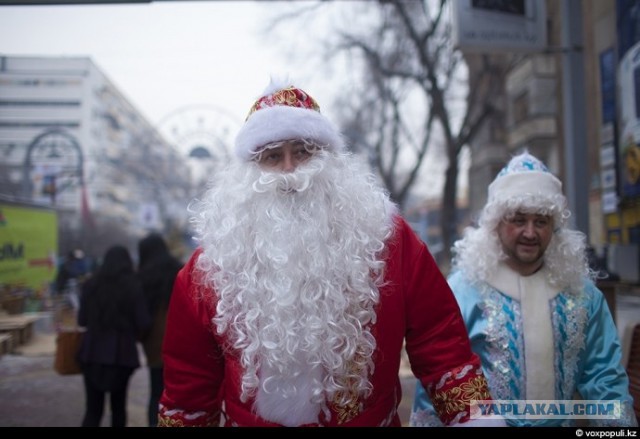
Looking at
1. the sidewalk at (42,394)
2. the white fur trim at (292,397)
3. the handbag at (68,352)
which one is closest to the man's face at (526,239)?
the white fur trim at (292,397)

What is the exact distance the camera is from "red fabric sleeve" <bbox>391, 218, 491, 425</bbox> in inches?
65.1

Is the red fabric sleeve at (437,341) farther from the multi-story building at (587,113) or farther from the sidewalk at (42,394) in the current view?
the sidewalk at (42,394)

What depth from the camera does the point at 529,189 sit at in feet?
7.97

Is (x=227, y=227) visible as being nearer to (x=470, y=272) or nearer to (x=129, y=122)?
(x=470, y=272)

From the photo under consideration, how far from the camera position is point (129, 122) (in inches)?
1092

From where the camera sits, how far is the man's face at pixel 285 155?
1.91 m

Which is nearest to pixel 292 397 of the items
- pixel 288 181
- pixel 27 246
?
pixel 288 181

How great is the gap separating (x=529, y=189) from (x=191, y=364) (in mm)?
1687

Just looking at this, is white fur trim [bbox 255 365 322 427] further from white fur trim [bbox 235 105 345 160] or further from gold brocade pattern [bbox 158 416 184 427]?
white fur trim [bbox 235 105 345 160]

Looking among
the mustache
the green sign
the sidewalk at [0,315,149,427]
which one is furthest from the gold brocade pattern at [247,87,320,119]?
the green sign

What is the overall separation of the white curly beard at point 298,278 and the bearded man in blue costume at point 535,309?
0.79 m

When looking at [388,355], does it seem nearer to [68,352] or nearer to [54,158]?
[68,352]

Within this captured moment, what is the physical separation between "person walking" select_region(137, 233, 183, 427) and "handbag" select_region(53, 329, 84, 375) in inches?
21.1
